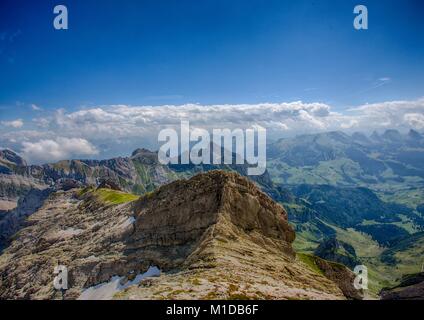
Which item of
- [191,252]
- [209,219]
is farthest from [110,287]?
[209,219]

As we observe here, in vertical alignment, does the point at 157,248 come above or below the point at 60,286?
above

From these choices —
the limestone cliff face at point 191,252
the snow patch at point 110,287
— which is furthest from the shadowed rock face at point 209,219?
the snow patch at point 110,287

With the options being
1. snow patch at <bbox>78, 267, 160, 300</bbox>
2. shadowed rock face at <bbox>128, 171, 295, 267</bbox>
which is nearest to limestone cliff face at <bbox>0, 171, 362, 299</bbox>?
shadowed rock face at <bbox>128, 171, 295, 267</bbox>

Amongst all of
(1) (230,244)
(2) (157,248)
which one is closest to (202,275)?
(1) (230,244)

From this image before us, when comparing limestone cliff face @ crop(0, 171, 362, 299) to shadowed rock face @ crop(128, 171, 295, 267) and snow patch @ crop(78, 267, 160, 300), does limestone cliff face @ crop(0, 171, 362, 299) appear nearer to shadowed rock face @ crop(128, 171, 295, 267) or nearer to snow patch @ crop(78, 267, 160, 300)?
shadowed rock face @ crop(128, 171, 295, 267)

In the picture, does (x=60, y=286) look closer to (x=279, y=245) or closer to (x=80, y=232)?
(x=80, y=232)

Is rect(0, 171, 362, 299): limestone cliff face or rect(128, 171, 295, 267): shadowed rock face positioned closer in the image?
rect(0, 171, 362, 299): limestone cliff face

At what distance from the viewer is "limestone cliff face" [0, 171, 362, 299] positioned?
51000 mm

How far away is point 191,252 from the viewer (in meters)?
71.7

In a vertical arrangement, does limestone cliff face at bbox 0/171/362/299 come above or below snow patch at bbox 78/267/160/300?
above

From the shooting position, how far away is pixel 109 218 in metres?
122
